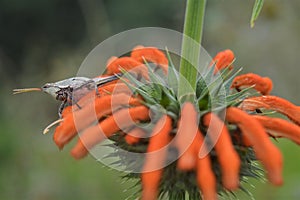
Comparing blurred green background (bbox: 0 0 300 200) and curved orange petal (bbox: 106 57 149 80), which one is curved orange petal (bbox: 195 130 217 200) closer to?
curved orange petal (bbox: 106 57 149 80)

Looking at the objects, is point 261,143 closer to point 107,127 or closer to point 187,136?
point 187,136

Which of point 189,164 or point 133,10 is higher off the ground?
point 133,10

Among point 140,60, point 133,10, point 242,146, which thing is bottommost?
point 242,146

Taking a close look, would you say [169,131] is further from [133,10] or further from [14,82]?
[133,10]

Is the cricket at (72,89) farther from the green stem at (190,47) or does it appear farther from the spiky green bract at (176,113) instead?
the green stem at (190,47)

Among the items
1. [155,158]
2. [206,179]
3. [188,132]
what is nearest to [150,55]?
[188,132]

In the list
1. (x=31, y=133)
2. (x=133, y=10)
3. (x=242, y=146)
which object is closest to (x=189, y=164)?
(x=242, y=146)
